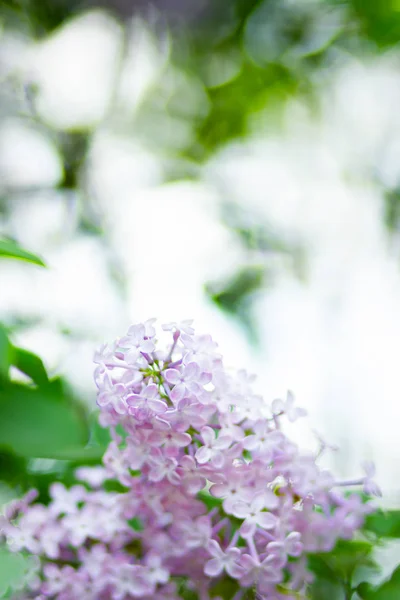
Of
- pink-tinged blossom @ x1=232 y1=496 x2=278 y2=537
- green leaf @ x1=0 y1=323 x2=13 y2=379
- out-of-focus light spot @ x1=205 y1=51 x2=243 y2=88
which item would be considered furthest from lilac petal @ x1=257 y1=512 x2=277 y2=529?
out-of-focus light spot @ x1=205 y1=51 x2=243 y2=88

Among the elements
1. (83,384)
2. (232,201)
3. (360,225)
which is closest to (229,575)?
(83,384)

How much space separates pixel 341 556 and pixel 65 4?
5.11ft

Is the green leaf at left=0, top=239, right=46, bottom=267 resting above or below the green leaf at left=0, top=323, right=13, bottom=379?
above

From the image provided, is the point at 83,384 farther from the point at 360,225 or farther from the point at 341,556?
the point at 360,225

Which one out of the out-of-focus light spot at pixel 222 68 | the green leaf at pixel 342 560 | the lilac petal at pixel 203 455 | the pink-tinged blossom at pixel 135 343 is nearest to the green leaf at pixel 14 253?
the pink-tinged blossom at pixel 135 343

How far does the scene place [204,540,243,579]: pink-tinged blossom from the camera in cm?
54

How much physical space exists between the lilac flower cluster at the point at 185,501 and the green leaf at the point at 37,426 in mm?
42

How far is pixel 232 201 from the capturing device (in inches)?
67.3

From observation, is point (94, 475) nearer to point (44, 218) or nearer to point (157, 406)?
point (157, 406)

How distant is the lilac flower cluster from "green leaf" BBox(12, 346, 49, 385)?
135 millimetres

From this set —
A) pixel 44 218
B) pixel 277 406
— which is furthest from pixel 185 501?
pixel 44 218

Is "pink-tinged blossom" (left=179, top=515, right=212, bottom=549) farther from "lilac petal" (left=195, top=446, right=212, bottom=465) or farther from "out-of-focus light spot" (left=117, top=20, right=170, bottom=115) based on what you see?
"out-of-focus light spot" (left=117, top=20, right=170, bottom=115)

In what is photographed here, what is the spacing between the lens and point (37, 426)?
0.63 m

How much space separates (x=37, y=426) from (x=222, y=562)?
213mm
